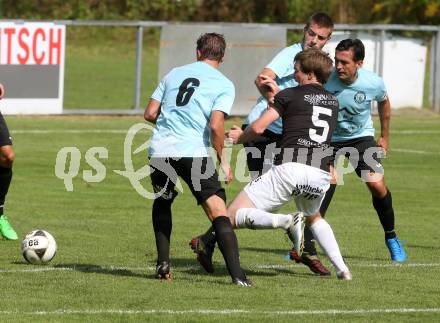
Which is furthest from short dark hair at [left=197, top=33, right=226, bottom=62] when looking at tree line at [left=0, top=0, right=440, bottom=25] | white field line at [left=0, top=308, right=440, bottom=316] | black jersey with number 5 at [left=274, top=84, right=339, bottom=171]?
tree line at [left=0, top=0, right=440, bottom=25]

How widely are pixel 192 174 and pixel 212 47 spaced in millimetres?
969

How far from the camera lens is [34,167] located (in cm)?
1786

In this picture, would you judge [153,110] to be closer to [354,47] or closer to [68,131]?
[354,47]

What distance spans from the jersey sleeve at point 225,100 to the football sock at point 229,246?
2.76 ft

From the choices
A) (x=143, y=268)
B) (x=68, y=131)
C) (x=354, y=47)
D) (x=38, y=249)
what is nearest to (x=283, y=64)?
(x=354, y=47)

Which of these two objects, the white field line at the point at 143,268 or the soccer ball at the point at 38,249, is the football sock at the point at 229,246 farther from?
the soccer ball at the point at 38,249

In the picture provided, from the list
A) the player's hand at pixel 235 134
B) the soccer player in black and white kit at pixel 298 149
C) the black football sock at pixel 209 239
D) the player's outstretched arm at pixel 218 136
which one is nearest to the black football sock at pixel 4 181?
the black football sock at pixel 209 239

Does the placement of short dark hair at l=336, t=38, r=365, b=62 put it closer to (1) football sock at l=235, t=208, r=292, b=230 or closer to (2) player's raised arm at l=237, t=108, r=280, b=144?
(2) player's raised arm at l=237, t=108, r=280, b=144

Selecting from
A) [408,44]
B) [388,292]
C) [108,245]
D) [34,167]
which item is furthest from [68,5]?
[388,292]

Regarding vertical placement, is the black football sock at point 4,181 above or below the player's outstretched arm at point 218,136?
below

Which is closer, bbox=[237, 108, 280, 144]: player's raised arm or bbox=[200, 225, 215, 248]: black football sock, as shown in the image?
bbox=[237, 108, 280, 144]: player's raised arm

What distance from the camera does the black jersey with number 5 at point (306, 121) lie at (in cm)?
919

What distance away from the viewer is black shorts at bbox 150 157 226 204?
9.25m

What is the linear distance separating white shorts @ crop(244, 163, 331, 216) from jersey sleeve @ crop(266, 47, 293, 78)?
1.33m
